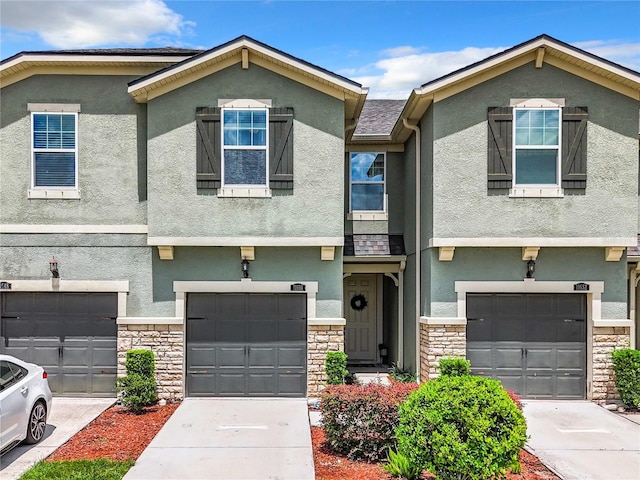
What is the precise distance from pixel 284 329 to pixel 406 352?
367 cm

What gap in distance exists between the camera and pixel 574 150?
1079 cm

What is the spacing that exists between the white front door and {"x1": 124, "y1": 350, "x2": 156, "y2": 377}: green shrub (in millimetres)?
6180

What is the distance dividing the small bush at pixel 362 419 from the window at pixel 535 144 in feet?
17.2

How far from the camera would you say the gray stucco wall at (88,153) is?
11289 millimetres

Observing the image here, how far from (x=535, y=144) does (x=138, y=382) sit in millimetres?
8847

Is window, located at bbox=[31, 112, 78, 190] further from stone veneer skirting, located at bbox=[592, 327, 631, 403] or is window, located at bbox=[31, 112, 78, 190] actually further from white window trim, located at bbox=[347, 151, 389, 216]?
stone veneer skirting, located at bbox=[592, 327, 631, 403]

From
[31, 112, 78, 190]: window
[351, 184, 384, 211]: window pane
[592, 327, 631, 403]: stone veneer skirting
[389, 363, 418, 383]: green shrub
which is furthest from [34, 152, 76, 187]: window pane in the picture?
[592, 327, 631, 403]: stone veneer skirting

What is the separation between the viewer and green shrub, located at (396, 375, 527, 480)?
620 cm

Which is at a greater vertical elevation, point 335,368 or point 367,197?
point 367,197

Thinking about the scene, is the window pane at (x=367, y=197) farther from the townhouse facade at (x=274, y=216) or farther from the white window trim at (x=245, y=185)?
the white window trim at (x=245, y=185)

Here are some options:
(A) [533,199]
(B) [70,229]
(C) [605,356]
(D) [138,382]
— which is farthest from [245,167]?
(C) [605,356]

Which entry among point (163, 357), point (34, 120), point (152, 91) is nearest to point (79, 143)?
point (34, 120)

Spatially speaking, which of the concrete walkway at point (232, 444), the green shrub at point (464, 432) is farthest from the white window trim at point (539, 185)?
the concrete walkway at point (232, 444)

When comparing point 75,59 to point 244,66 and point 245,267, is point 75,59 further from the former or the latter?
point 245,267
